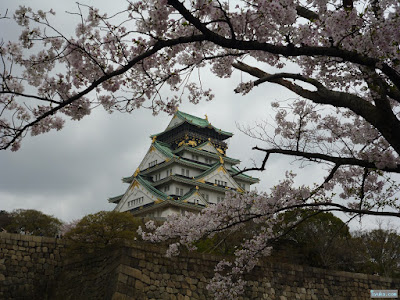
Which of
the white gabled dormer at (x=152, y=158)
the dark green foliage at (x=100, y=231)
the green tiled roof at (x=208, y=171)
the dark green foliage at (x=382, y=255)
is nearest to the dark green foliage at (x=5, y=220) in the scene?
the white gabled dormer at (x=152, y=158)

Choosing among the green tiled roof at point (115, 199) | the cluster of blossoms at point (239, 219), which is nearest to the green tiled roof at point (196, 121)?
the green tiled roof at point (115, 199)

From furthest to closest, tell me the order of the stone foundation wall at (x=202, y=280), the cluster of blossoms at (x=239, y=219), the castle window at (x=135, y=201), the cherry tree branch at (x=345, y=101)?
the castle window at (x=135, y=201), the stone foundation wall at (x=202, y=280), the cluster of blossoms at (x=239, y=219), the cherry tree branch at (x=345, y=101)

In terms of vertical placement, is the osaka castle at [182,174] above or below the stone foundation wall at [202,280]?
above

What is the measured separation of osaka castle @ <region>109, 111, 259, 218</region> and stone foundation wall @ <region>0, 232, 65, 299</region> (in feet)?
53.4

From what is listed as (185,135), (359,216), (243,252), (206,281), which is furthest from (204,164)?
(359,216)

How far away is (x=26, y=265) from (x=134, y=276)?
436 centimetres

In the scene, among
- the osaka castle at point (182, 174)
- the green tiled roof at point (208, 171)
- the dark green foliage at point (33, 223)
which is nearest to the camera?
the dark green foliage at point (33, 223)

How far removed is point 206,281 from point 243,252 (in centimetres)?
275

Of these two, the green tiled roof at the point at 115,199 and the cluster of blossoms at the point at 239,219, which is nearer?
the cluster of blossoms at the point at 239,219

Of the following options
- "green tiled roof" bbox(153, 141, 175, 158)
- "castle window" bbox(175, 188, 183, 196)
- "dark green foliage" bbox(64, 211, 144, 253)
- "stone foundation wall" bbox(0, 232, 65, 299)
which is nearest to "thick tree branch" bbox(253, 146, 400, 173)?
"dark green foliage" bbox(64, 211, 144, 253)

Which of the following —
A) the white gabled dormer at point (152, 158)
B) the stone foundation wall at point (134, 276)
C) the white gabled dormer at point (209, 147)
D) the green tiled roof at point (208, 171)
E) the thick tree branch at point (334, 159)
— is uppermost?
the white gabled dormer at point (209, 147)

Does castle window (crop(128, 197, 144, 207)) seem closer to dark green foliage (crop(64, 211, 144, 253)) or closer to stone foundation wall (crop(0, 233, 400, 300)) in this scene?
dark green foliage (crop(64, 211, 144, 253))

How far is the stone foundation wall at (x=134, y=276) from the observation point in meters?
9.45

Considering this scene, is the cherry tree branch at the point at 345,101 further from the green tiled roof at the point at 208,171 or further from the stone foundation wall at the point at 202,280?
the green tiled roof at the point at 208,171
